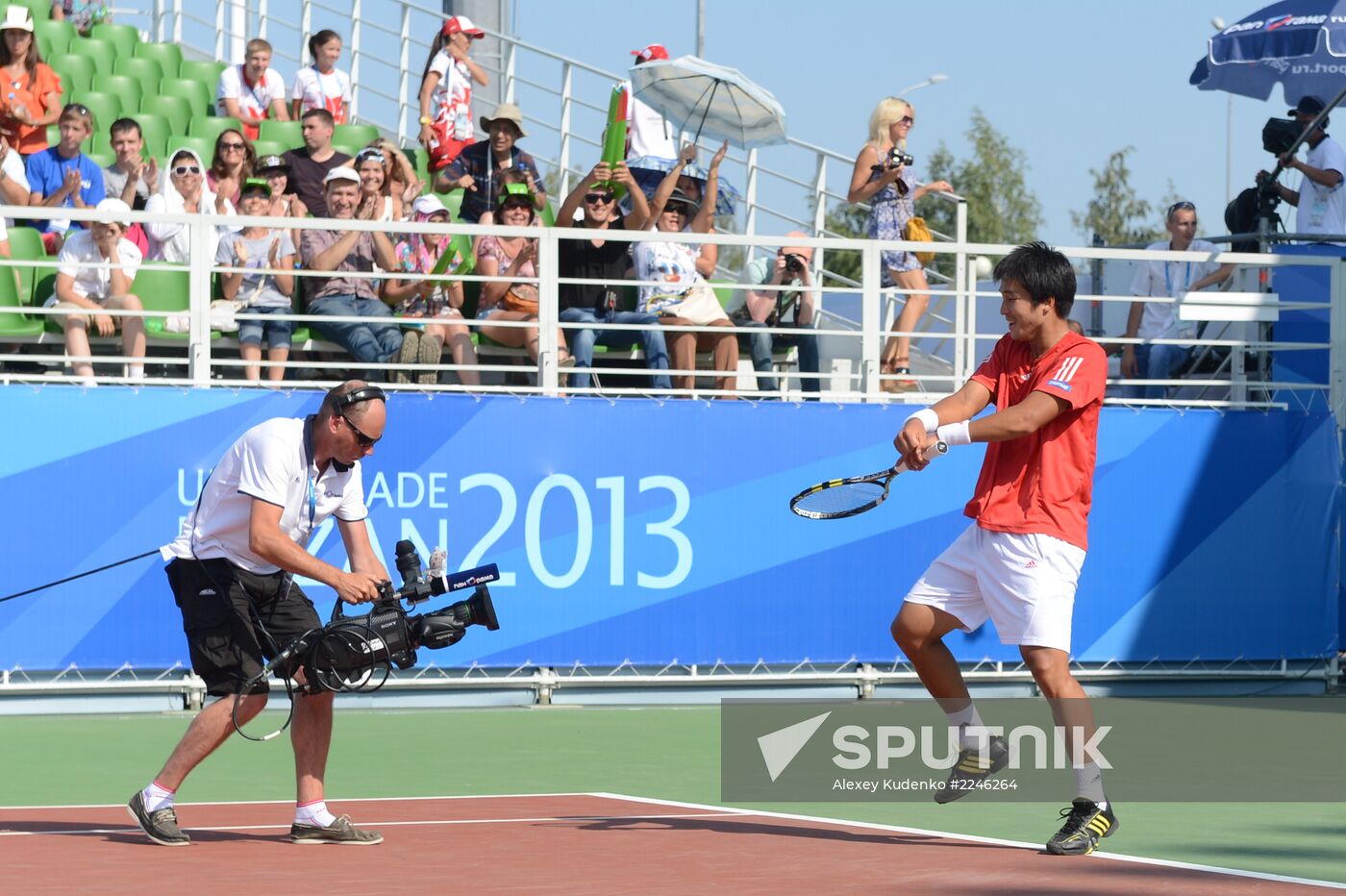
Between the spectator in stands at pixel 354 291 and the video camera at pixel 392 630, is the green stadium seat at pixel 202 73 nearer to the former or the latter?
the spectator in stands at pixel 354 291

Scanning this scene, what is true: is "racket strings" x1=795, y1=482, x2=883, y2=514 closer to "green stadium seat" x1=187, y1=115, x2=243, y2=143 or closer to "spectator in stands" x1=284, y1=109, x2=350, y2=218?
"spectator in stands" x1=284, y1=109, x2=350, y2=218

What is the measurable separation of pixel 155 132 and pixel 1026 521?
12868 mm

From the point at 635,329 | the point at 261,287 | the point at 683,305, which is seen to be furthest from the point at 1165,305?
the point at 261,287

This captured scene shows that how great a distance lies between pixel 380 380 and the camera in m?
14.9

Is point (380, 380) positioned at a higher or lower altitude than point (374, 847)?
higher

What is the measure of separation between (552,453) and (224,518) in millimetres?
5799

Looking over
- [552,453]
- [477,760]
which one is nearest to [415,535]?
[552,453]

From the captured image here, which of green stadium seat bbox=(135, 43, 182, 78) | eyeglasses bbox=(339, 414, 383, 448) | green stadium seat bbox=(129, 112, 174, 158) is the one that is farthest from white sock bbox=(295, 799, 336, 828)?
green stadium seat bbox=(135, 43, 182, 78)

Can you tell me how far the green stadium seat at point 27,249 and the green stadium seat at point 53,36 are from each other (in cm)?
622

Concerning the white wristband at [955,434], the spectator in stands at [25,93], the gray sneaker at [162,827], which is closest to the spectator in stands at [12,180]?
the spectator in stands at [25,93]

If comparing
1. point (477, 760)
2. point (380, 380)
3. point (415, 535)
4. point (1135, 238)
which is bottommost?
point (477, 760)

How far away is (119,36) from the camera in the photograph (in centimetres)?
2159

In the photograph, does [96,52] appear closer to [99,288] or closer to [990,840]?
[99,288]

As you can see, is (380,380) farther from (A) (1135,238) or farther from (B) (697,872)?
(A) (1135,238)
